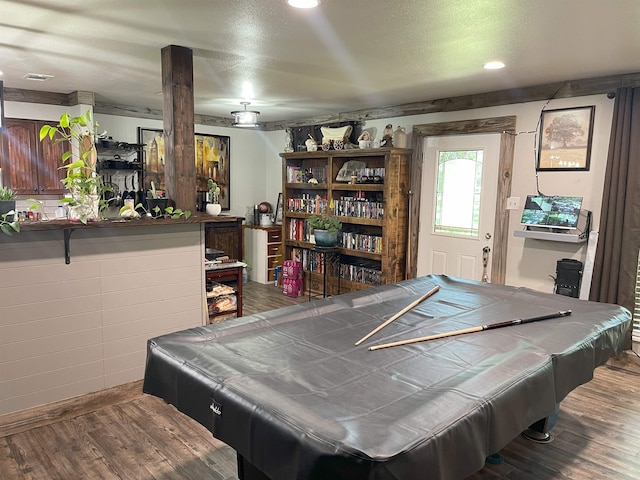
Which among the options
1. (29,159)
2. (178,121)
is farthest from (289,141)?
(178,121)

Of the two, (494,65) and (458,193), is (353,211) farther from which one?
(494,65)

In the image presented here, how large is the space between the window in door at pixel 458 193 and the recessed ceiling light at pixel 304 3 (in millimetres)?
2971

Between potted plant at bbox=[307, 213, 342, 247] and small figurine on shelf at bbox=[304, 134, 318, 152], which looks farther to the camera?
small figurine on shelf at bbox=[304, 134, 318, 152]

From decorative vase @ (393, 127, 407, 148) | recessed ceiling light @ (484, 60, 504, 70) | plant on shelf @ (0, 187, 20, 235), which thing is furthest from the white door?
plant on shelf @ (0, 187, 20, 235)

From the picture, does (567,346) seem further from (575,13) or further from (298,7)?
(298,7)

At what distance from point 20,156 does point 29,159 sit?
3.5 inches

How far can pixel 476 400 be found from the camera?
1.49 meters

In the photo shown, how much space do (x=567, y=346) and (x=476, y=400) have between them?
2.74 feet

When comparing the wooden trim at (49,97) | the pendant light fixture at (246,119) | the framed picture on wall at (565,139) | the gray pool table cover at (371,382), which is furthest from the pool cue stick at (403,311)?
the wooden trim at (49,97)

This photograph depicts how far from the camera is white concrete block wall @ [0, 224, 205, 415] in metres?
2.64

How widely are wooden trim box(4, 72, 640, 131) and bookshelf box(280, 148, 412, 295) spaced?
570 mm

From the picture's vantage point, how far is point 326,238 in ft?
17.3

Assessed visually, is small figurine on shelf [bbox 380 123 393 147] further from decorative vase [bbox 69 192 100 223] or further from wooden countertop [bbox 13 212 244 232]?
decorative vase [bbox 69 192 100 223]

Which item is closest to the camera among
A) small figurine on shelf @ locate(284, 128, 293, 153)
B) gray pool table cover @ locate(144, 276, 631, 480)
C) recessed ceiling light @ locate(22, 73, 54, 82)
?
gray pool table cover @ locate(144, 276, 631, 480)
